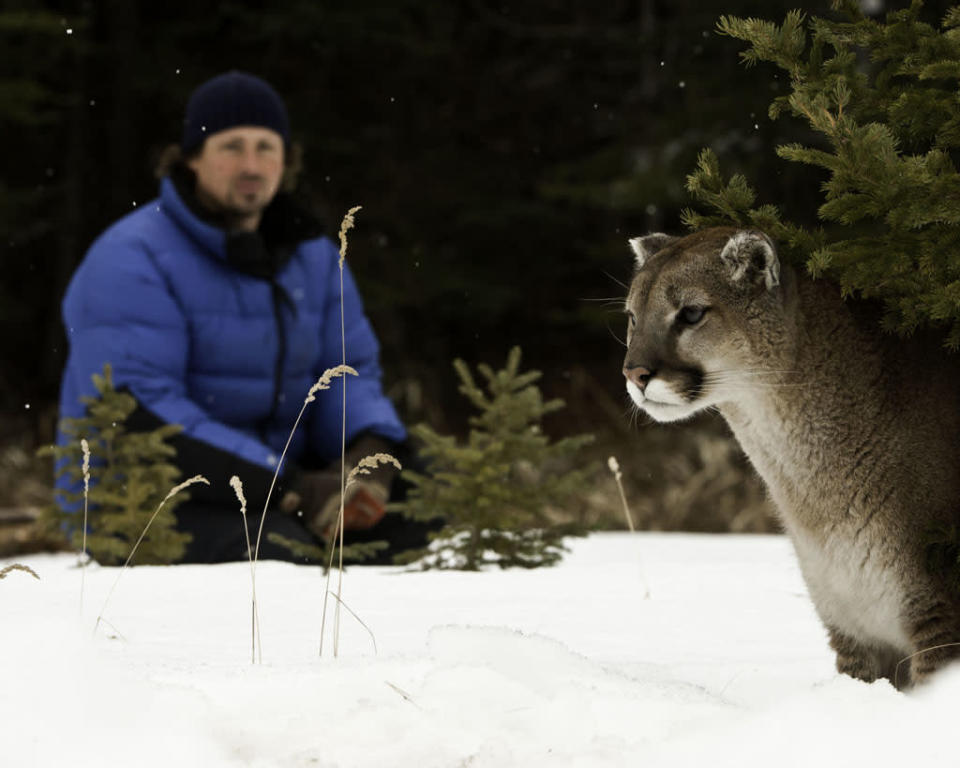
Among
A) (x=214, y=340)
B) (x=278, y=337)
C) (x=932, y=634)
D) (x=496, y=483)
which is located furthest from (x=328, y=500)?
(x=932, y=634)

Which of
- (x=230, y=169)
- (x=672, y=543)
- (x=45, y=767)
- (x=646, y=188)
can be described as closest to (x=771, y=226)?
(x=45, y=767)

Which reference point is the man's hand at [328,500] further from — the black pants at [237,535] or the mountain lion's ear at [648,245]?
the mountain lion's ear at [648,245]

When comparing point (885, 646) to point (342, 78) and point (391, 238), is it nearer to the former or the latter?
point (391, 238)

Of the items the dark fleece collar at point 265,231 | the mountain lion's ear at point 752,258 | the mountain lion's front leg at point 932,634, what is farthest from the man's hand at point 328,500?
the mountain lion's front leg at point 932,634

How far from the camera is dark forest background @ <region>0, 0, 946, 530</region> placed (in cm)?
1208

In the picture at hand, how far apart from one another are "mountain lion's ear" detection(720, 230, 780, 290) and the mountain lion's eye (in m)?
0.14

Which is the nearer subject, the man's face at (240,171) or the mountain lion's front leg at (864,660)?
the mountain lion's front leg at (864,660)

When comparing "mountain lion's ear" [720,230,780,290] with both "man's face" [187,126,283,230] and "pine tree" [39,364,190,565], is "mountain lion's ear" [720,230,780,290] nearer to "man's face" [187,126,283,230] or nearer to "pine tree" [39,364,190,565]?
"pine tree" [39,364,190,565]

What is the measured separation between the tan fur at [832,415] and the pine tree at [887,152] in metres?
0.14

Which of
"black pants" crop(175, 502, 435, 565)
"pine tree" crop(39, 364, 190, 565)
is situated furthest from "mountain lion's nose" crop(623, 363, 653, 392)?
"black pants" crop(175, 502, 435, 565)

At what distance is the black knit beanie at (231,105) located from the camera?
7.41 m

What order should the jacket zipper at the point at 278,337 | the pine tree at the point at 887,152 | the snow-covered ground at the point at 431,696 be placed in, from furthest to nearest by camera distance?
1. the jacket zipper at the point at 278,337
2. the pine tree at the point at 887,152
3. the snow-covered ground at the point at 431,696

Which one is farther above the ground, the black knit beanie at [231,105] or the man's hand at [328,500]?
the black knit beanie at [231,105]

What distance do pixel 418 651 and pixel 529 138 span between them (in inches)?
530
